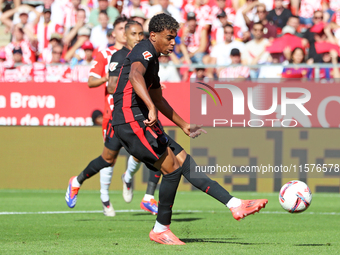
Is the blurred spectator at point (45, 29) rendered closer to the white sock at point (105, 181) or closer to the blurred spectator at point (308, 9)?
the blurred spectator at point (308, 9)

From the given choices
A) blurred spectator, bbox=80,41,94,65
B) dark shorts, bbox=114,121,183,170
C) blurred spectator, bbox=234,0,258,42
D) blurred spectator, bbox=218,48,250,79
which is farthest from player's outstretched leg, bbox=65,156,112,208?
blurred spectator, bbox=234,0,258,42

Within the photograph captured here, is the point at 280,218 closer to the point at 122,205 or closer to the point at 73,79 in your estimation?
the point at 122,205

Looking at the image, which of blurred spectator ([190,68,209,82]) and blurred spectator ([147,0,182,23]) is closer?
blurred spectator ([190,68,209,82])

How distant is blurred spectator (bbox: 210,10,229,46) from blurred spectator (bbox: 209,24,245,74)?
0.45m

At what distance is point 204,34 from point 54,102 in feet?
14.8

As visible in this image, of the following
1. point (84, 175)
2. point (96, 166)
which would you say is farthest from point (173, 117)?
point (84, 175)

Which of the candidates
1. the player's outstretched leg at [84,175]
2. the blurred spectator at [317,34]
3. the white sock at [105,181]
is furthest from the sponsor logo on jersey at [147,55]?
the blurred spectator at [317,34]

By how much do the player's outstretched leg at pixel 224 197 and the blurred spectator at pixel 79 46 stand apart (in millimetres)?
9689

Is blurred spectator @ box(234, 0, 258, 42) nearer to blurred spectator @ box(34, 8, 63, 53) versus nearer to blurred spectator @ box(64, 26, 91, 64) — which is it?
blurred spectator @ box(64, 26, 91, 64)

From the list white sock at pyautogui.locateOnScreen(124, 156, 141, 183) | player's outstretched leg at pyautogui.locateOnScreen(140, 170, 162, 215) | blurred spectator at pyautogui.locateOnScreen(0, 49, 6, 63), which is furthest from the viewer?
blurred spectator at pyautogui.locateOnScreen(0, 49, 6, 63)

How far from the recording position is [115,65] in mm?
7703

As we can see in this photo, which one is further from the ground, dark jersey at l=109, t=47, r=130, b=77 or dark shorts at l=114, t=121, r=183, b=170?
dark jersey at l=109, t=47, r=130, b=77

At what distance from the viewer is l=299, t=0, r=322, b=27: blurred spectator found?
48.8ft

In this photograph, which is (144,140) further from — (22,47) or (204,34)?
(22,47)
